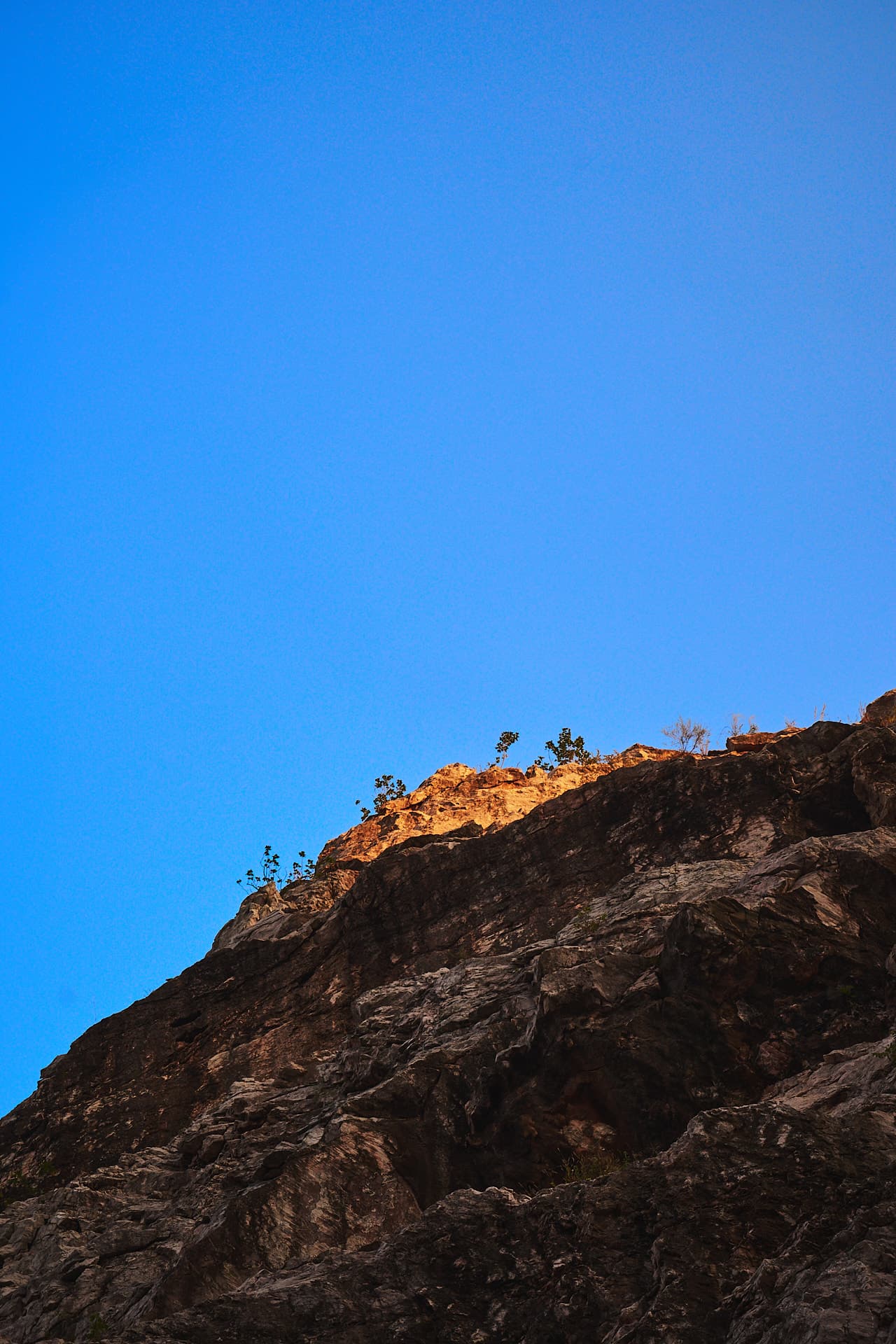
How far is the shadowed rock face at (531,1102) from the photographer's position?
12.9 metres

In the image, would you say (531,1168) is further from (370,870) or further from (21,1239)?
(370,870)

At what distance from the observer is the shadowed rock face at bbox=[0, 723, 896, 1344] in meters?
12.9

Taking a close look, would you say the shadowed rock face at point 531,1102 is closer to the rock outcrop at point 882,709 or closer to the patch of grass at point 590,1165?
the patch of grass at point 590,1165

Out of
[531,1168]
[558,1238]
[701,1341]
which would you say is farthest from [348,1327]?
Result: [531,1168]

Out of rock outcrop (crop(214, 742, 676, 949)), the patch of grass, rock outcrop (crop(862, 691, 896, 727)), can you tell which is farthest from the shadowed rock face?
rock outcrop (crop(862, 691, 896, 727))

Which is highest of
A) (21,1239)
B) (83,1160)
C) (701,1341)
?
(83,1160)

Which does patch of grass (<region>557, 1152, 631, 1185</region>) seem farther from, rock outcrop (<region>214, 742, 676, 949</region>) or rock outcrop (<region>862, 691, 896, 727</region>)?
rock outcrop (<region>862, 691, 896, 727</region>)

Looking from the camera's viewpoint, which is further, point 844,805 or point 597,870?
point 597,870

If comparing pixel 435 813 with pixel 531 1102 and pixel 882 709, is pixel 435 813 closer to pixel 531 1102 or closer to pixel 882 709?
pixel 882 709

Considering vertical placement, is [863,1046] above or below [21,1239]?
below

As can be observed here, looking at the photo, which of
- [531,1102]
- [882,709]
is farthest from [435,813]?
[531,1102]

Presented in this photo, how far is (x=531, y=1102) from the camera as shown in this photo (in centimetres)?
1923

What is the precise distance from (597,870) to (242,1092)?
1123cm

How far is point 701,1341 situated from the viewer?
11195 mm
